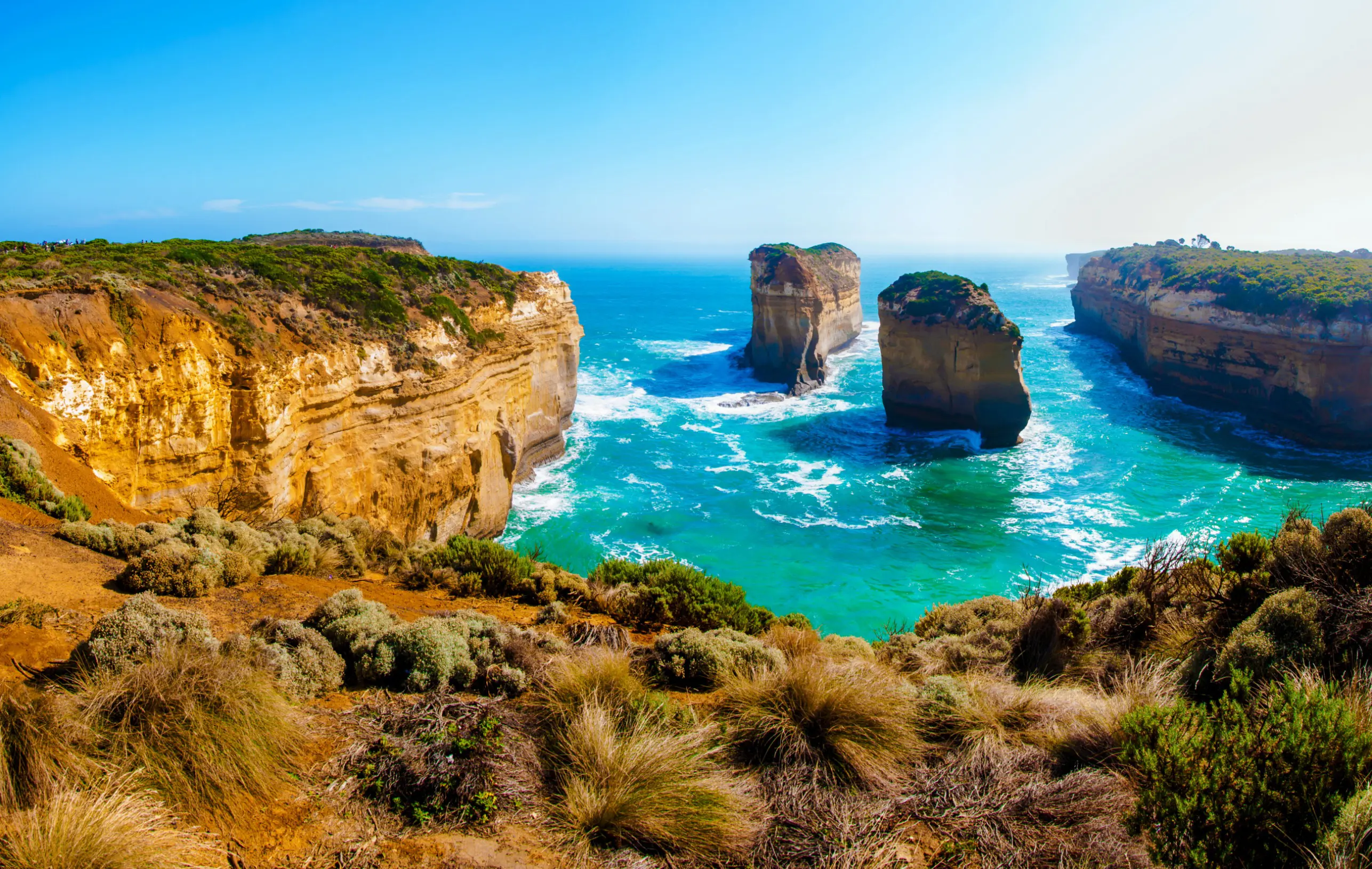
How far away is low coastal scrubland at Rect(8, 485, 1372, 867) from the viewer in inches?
156

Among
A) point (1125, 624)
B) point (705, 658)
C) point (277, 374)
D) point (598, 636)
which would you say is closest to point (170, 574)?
point (598, 636)

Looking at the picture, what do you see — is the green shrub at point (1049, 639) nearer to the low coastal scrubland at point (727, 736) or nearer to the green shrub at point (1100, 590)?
the low coastal scrubland at point (727, 736)

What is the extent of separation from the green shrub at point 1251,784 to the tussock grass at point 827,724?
1.55m

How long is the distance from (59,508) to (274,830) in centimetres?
805

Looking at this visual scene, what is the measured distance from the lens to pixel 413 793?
4.46 meters

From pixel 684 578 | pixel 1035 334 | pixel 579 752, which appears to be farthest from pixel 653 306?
pixel 579 752

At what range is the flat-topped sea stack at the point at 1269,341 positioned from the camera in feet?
106

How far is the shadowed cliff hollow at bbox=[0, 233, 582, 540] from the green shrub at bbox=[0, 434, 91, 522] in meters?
1.70

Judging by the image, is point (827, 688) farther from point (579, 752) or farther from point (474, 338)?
point (474, 338)

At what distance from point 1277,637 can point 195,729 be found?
852 centimetres

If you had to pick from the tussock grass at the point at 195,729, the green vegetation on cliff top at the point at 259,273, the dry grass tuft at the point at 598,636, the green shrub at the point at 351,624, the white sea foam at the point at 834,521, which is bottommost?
the white sea foam at the point at 834,521

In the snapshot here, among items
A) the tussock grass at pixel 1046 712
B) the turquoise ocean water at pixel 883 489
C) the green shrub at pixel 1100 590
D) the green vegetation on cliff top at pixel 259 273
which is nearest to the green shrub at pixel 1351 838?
the tussock grass at pixel 1046 712

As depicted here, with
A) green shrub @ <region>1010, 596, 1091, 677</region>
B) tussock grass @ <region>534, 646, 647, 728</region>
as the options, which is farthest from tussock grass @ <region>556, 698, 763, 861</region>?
green shrub @ <region>1010, 596, 1091, 677</region>

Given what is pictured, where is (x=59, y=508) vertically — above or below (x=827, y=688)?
above
